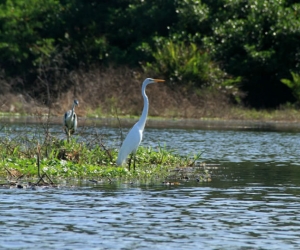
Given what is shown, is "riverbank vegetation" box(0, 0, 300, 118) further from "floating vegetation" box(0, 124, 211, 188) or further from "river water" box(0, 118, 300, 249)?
"river water" box(0, 118, 300, 249)

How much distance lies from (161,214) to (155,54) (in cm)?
2864

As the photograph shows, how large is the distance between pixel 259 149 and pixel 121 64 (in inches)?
748

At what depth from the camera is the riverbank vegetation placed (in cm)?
3775

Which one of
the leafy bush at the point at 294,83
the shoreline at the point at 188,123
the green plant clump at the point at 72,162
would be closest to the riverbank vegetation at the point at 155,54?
the leafy bush at the point at 294,83

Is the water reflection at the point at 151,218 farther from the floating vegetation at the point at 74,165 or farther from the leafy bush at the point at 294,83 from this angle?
the leafy bush at the point at 294,83

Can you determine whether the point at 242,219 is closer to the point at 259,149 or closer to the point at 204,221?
the point at 204,221

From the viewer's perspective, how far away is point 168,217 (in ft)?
35.0

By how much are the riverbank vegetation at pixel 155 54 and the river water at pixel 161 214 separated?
21183 millimetres

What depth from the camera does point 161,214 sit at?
10.9 m

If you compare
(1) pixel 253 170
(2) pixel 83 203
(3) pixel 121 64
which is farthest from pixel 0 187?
(3) pixel 121 64

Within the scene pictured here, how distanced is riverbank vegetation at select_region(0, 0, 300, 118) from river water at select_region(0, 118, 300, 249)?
69.5 feet

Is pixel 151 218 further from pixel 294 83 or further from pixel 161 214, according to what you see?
pixel 294 83

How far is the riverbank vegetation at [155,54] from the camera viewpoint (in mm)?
37750

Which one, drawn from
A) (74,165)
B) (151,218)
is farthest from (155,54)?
(151,218)
